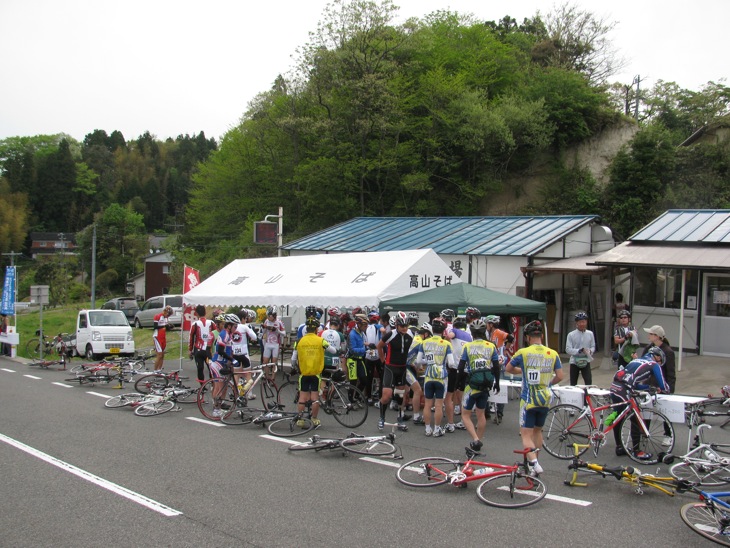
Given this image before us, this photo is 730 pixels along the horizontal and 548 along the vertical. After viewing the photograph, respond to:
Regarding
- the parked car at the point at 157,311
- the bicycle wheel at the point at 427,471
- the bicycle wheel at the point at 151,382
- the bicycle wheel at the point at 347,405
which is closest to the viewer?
the bicycle wheel at the point at 427,471

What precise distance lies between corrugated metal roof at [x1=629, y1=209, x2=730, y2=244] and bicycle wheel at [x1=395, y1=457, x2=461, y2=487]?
11978mm

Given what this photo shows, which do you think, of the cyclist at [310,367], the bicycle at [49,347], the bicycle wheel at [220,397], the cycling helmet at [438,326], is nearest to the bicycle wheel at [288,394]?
the bicycle wheel at [220,397]

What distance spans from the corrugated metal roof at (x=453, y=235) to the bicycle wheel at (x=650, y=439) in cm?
1079

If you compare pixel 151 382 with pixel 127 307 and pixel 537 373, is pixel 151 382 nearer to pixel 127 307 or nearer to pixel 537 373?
pixel 537 373

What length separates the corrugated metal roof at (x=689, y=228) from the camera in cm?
1598

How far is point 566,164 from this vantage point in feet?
131

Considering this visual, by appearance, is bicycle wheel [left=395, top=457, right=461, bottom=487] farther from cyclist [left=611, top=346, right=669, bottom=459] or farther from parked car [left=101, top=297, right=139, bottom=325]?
parked car [left=101, top=297, right=139, bottom=325]

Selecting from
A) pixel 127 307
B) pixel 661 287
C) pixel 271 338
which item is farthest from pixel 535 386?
pixel 127 307

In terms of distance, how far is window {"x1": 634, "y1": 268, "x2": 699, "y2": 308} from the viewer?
17.0 m

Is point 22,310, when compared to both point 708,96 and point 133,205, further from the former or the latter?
point 708,96

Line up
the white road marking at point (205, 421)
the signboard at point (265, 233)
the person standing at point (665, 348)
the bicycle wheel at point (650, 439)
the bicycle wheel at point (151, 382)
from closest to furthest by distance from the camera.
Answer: the bicycle wheel at point (650, 439), the person standing at point (665, 348), the white road marking at point (205, 421), the bicycle wheel at point (151, 382), the signboard at point (265, 233)

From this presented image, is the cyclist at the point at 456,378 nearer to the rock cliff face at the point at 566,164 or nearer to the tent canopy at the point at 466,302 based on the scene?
the tent canopy at the point at 466,302

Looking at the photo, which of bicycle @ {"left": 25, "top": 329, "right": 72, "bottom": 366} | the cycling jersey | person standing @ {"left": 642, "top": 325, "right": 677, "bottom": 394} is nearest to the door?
person standing @ {"left": 642, "top": 325, "right": 677, "bottom": 394}

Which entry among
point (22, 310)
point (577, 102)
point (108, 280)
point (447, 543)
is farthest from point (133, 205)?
point (447, 543)
